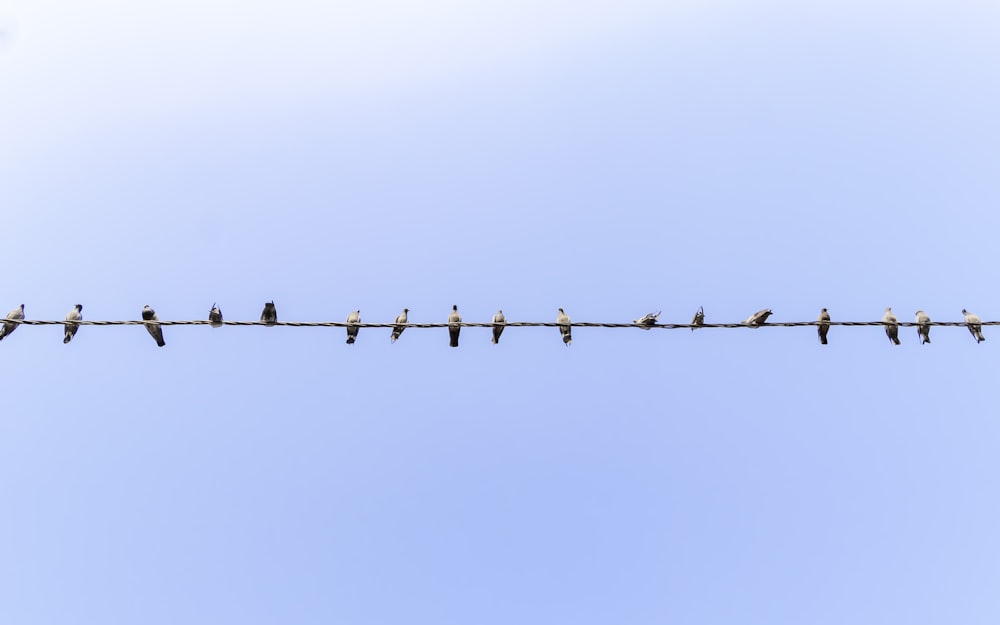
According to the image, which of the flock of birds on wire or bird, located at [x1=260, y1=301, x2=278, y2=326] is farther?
bird, located at [x1=260, y1=301, x2=278, y2=326]

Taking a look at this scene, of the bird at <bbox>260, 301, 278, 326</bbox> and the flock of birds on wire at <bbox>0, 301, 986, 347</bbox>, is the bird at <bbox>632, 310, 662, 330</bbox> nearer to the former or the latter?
the flock of birds on wire at <bbox>0, 301, 986, 347</bbox>

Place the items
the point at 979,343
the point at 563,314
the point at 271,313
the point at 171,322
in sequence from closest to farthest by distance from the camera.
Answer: the point at 171,322, the point at 979,343, the point at 271,313, the point at 563,314

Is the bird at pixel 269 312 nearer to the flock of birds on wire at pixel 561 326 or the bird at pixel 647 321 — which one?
the flock of birds on wire at pixel 561 326

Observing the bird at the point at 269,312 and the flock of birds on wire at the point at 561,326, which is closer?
the flock of birds on wire at the point at 561,326

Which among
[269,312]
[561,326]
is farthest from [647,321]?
[269,312]

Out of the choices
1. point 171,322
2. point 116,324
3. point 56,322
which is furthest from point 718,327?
point 56,322

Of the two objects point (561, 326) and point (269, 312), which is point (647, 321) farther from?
point (269, 312)

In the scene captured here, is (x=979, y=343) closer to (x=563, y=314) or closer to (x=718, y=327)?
(x=718, y=327)

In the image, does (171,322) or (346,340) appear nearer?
(171,322)

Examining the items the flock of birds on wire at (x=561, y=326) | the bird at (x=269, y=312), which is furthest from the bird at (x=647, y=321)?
the bird at (x=269, y=312)

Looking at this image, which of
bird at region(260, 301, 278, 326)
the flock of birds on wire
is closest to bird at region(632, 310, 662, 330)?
the flock of birds on wire

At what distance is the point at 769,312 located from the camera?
38.1 feet

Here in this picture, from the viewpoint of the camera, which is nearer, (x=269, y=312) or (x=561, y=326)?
(x=561, y=326)

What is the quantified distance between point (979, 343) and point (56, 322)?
1217 centimetres
